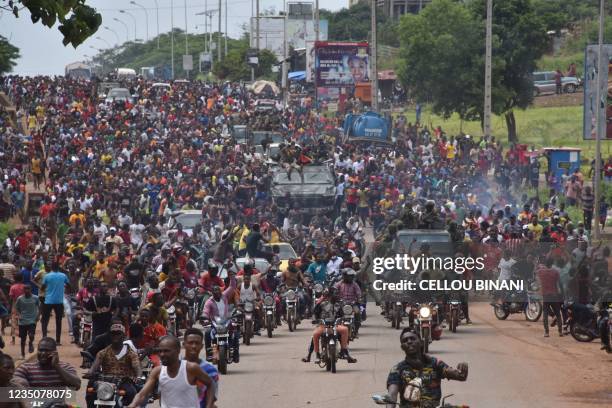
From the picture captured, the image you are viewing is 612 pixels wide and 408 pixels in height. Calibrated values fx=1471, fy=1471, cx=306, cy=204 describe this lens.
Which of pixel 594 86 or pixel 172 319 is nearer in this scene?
pixel 172 319

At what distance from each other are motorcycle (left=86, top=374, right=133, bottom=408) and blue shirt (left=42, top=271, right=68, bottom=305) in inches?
377

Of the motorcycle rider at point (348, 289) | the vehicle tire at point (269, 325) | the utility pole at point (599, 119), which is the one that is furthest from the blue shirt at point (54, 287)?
the utility pole at point (599, 119)

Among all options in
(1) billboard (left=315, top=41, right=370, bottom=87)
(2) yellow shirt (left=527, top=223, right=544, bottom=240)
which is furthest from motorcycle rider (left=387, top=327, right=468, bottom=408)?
(1) billboard (left=315, top=41, right=370, bottom=87)

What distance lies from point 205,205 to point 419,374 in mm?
29063

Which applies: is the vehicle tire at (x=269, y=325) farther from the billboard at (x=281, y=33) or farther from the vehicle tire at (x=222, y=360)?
the billboard at (x=281, y=33)

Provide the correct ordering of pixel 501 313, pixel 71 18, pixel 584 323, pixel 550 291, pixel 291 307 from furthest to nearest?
pixel 501 313 → pixel 291 307 → pixel 550 291 → pixel 584 323 → pixel 71 18

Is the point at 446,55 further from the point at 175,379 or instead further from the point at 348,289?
the point at 175,379

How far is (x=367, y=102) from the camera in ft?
254

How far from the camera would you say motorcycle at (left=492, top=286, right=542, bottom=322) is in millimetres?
28047

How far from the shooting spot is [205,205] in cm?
4066

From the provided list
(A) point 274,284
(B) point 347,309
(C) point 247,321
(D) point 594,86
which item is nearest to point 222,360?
(B) point 347,309

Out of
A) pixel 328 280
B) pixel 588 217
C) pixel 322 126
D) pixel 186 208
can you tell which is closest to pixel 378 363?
pixel 328 280

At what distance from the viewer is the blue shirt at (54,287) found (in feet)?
77.1

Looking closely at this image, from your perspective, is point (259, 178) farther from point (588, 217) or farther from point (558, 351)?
point (558, 351)
